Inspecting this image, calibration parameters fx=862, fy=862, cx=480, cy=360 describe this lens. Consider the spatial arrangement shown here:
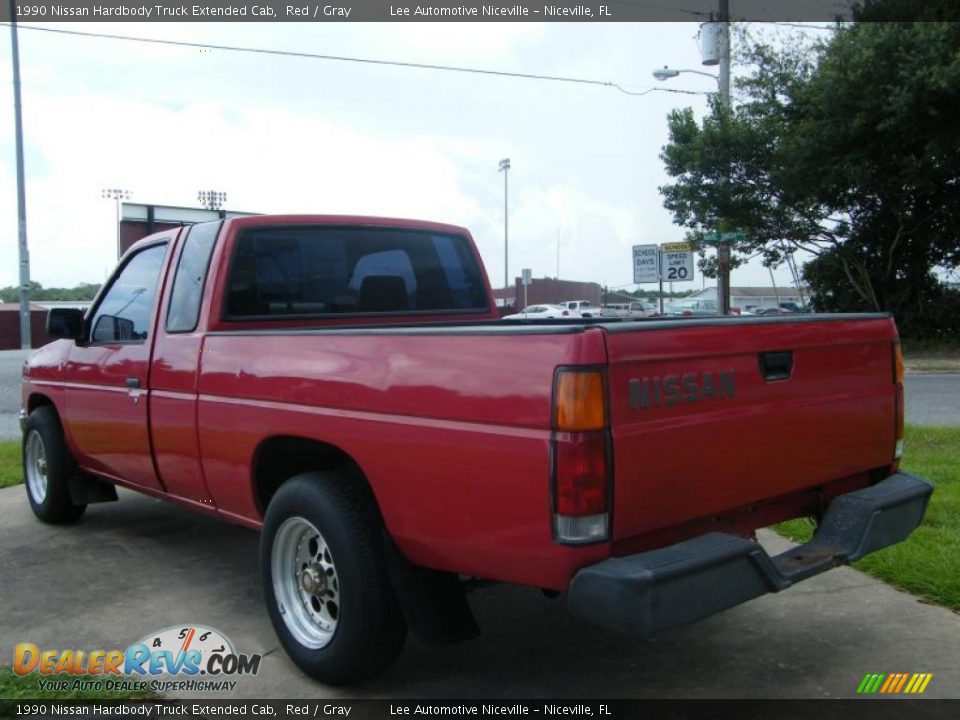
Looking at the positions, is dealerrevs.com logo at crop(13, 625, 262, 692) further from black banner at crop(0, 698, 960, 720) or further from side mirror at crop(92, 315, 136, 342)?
side mirror at crop(92, 315, 136, 342)

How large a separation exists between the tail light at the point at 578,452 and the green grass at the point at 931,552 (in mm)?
2520

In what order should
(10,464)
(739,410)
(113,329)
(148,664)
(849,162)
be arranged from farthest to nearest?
(849,162), (10,464), (113,329), (148,664), (739,410)

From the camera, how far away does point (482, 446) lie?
2711mm

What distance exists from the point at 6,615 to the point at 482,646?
2330mm

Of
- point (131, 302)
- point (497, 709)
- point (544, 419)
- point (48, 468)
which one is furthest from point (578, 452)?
point (48, 468)

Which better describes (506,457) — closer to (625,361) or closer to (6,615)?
(625,361)

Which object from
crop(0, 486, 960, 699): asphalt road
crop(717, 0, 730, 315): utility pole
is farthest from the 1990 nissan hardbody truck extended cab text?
crop(717, 0, 730, 315): utility pole

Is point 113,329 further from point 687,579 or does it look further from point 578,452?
point 687,579

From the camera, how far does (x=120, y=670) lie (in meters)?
3.57

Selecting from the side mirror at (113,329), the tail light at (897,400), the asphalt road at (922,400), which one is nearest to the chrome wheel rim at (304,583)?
the side mirror at (113,329)

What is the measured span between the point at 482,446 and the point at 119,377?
2.83 metres

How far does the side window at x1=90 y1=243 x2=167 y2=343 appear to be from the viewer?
15.7 feet

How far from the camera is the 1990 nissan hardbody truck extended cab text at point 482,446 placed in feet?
8.45

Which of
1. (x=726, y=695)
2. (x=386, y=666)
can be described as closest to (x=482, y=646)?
(x=386, y=666)
